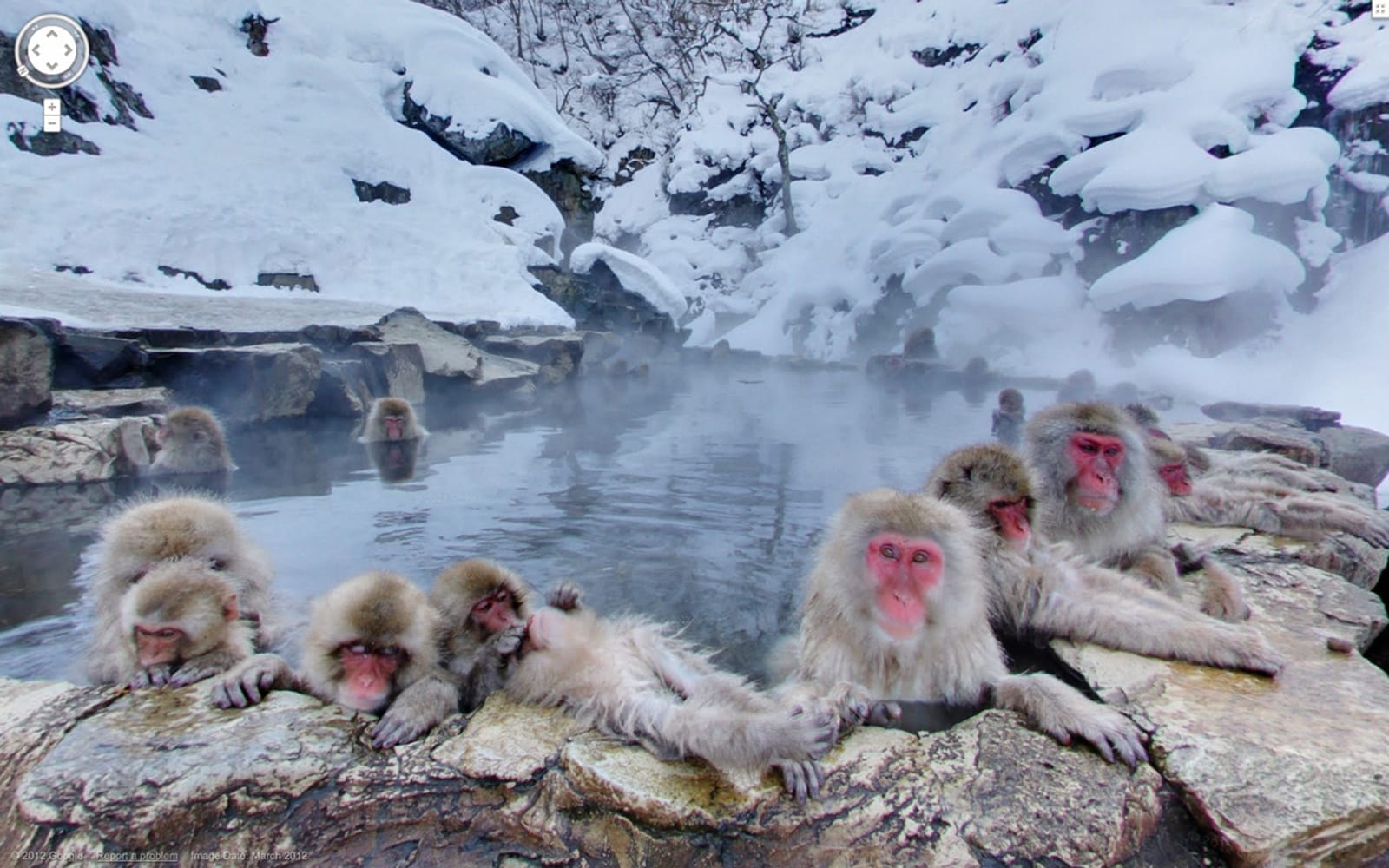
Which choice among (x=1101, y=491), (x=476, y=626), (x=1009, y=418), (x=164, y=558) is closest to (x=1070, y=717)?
(x=1101, y=491)

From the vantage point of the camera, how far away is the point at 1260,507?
2898 mm

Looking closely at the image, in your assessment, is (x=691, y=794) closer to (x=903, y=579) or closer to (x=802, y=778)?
(x=802, y=778)

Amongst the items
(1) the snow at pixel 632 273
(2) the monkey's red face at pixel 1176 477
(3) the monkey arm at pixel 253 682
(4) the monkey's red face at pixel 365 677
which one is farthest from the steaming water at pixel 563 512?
(1) the snow at pixel 632 273

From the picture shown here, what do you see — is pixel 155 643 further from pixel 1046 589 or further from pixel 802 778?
pixel 1046 589

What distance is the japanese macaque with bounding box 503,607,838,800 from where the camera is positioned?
138cm

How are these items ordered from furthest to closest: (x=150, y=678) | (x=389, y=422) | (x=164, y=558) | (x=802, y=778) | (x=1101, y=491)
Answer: (x=389, y=422) < (x=1101, y=491) < (x=164, y=558) < (x=150, y=678) < (x=802, y=778)

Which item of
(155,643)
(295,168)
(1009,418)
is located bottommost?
(155,643)

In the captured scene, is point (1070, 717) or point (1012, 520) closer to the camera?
point (1070, 717)

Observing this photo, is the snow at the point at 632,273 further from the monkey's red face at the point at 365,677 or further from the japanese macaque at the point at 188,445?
the monkey's red face at the point at 365,677

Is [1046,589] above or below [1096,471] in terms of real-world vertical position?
below

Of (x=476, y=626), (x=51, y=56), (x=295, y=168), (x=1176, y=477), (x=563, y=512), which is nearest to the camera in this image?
(x=476, y=626)

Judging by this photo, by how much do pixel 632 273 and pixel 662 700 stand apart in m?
12.2

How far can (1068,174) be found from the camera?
39.9ft

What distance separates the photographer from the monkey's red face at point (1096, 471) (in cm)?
218
